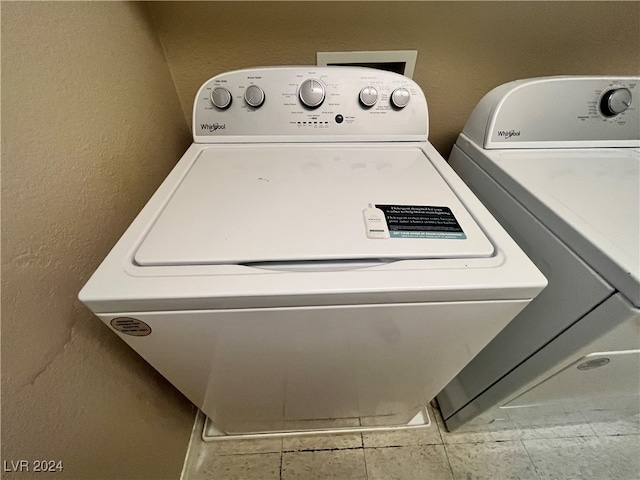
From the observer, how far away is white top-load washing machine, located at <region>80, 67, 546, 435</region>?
0.42 m

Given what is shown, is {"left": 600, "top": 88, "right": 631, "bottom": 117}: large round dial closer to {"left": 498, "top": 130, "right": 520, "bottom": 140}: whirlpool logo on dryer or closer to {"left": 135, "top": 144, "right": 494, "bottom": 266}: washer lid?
{"left": 498, "top": 130, "right": 520, "bottom": 140}: whirlpool logo on dryer

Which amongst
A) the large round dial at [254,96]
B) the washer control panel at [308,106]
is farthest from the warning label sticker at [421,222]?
the large round dial at [254,96]

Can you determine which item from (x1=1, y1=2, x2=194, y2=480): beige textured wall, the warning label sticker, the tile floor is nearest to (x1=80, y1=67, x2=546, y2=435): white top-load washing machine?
the warning label sticker

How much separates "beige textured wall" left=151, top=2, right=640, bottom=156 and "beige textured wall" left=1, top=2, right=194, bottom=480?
0.14m

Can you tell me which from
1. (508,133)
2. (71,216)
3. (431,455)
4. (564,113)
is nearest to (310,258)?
(71,216)

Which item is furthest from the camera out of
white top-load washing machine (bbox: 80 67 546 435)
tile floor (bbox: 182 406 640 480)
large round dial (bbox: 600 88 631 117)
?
tile floor (bbox: 182 406 640 480)

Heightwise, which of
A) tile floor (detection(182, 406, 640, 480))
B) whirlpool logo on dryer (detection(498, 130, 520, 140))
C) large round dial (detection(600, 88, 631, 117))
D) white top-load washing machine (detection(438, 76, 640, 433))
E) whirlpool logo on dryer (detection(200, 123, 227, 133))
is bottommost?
tile floor (detection(182, 406, 640, 480))

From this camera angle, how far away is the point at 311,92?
0.75m

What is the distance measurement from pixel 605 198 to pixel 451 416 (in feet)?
2.92

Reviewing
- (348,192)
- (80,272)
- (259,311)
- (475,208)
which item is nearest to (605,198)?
(475,208)

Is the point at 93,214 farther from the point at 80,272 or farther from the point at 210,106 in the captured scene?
the point at 210,106

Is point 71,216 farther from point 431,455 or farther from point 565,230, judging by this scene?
point 431,455

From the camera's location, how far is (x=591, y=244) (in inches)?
19.3

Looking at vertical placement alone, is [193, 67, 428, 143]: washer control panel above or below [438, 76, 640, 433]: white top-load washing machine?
above
